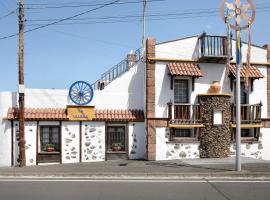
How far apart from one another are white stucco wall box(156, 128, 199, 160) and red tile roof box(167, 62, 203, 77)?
3.24 meters

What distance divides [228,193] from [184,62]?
35.8ft

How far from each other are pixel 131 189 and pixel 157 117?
349 inches

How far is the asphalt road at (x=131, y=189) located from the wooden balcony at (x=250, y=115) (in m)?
8.04

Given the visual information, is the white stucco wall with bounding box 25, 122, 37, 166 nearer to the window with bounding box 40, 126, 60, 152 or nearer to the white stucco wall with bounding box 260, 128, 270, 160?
the window with bounding box 40, 126, 60, 152

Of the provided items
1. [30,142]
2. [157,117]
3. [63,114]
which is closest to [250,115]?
[157,117]

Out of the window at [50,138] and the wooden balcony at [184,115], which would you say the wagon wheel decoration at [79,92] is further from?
the wooden balcony at [184,115]

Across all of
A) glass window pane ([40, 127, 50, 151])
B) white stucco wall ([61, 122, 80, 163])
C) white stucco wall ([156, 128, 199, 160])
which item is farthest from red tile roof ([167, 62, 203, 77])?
glass window pane ([40, 127, 50, 151])

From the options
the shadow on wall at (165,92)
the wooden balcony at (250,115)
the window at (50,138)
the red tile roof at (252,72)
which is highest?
the red tile roof at (252,72)

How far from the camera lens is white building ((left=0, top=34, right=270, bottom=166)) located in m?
19.4

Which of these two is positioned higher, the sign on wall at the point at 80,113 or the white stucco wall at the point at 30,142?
the sign on wall at the point at 80,113

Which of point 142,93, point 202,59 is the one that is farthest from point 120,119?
point 202,59

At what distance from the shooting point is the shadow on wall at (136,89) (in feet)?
68.4

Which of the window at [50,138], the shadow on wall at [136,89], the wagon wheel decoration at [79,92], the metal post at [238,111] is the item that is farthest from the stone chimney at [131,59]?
the metal post at [238,111]

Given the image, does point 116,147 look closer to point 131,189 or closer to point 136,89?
point 136,89
